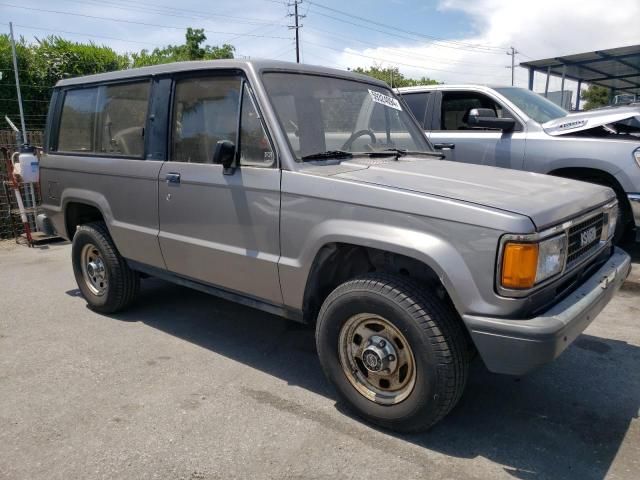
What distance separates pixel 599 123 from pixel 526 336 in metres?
4.49

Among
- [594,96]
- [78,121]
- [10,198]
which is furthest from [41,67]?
[594,96]

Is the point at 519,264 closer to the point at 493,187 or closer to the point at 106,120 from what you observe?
the point at 493,187

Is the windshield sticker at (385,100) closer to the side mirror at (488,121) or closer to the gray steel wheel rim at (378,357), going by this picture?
the side mirror at (488,121)

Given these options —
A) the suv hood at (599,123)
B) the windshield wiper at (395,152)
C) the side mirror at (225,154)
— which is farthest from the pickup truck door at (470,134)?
the side mirror at (225,154)

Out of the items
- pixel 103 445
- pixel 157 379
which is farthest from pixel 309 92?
pixel 103 445

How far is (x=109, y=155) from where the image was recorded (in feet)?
14.3

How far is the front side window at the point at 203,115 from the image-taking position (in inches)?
136

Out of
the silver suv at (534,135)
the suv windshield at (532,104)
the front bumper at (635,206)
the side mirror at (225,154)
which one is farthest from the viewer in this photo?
the suv windshield at (532,104)

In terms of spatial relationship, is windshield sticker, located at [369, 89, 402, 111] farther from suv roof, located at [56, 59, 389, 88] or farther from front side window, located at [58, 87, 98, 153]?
front side window, located at [58, 87, 98, 153]

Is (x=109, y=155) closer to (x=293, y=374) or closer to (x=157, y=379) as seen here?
(x=157, y=379)

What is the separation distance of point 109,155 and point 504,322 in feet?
11.1

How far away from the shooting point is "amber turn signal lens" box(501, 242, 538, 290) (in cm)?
237

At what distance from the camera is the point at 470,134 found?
6.45 metres

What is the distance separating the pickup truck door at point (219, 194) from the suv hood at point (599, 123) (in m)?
4.05
